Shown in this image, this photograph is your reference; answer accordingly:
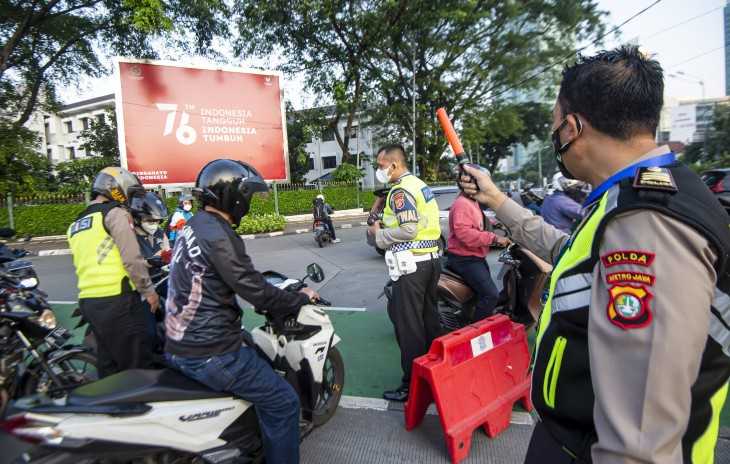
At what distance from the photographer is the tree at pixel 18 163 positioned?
30.0ft

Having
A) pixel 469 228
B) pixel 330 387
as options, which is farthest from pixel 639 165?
pixel 469 228

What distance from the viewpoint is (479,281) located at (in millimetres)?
4074

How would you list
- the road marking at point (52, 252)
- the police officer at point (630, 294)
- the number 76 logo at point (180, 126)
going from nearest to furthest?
the police officer at point (630, 294)
the road marking at point (52, 252)
the number 76 logo at point (180, 126)

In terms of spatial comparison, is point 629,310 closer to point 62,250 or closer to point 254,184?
point 254,184

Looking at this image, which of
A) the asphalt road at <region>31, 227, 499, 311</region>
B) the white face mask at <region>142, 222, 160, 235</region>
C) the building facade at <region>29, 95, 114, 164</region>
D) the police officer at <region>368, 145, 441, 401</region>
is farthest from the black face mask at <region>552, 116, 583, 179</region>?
the building facade at <region>29, 95, 114, 164</region>

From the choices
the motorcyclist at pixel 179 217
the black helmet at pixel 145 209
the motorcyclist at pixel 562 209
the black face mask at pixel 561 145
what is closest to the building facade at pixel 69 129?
the motorcyclist at pixel 179 217

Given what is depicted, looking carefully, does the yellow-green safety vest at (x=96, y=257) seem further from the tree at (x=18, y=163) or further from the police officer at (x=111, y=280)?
the tree at (x=18, y=163)

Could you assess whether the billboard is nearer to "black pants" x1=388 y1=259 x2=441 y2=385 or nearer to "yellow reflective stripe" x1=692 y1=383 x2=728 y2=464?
"black pants" x1=388 y1=259 x2=441 y2=385

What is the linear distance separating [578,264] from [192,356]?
1.82m

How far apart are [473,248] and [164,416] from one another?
117 inches

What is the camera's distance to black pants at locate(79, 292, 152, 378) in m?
2.93

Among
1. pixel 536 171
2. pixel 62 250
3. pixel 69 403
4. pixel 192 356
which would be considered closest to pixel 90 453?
pixel 69 403

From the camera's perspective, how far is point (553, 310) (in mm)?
1153

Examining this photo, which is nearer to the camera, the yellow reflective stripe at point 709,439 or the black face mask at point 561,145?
the yellow reflective stripe at point 709,439
